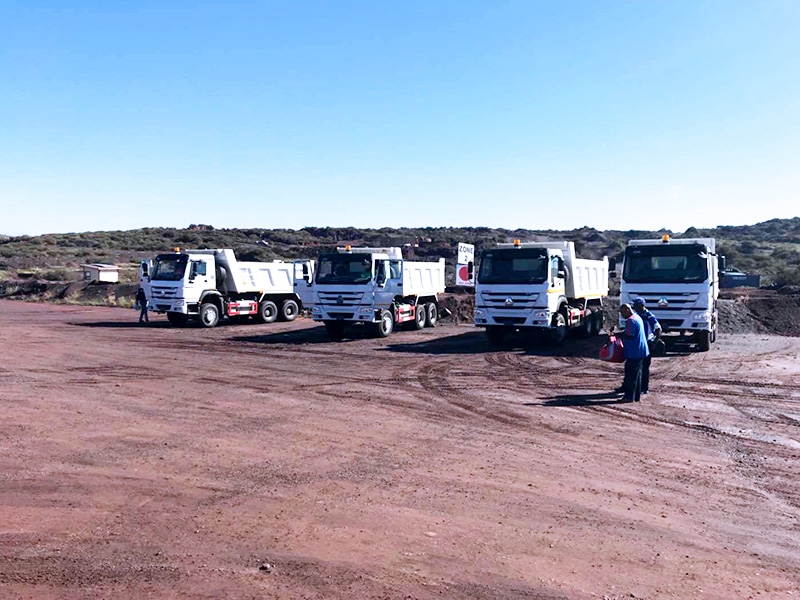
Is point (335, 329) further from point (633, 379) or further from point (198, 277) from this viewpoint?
point (633, 379)

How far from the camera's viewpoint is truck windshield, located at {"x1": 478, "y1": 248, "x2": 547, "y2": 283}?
21.2 meters

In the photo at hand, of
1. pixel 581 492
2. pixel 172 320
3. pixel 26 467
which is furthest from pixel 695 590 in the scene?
pixel 172 320

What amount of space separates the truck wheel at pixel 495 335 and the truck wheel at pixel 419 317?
5.18 m

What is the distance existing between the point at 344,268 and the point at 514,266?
5698mm

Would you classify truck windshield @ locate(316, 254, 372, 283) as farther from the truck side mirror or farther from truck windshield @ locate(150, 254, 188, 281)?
truck windshield @ locate(150, 254, 188, 281)

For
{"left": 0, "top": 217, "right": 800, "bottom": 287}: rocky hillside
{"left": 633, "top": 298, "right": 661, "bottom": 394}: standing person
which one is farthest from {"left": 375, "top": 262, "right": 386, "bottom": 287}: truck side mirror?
{"left": 0, "top": 217, "right": 800, "bottom": 287}: rocky hillside

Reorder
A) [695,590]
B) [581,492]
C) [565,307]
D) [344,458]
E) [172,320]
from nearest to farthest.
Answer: [695,590], [581,492], [344,458], [565,307], [172,320]

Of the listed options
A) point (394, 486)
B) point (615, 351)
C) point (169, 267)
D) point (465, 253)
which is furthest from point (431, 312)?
point (394, 486)

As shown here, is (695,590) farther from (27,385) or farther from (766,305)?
(766,305)

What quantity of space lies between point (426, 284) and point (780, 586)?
→ 21975 millimetres

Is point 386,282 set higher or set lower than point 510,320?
higher

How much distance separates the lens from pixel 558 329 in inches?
861

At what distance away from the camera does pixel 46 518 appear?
6.69m

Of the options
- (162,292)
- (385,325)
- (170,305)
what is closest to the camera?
(385,325)
